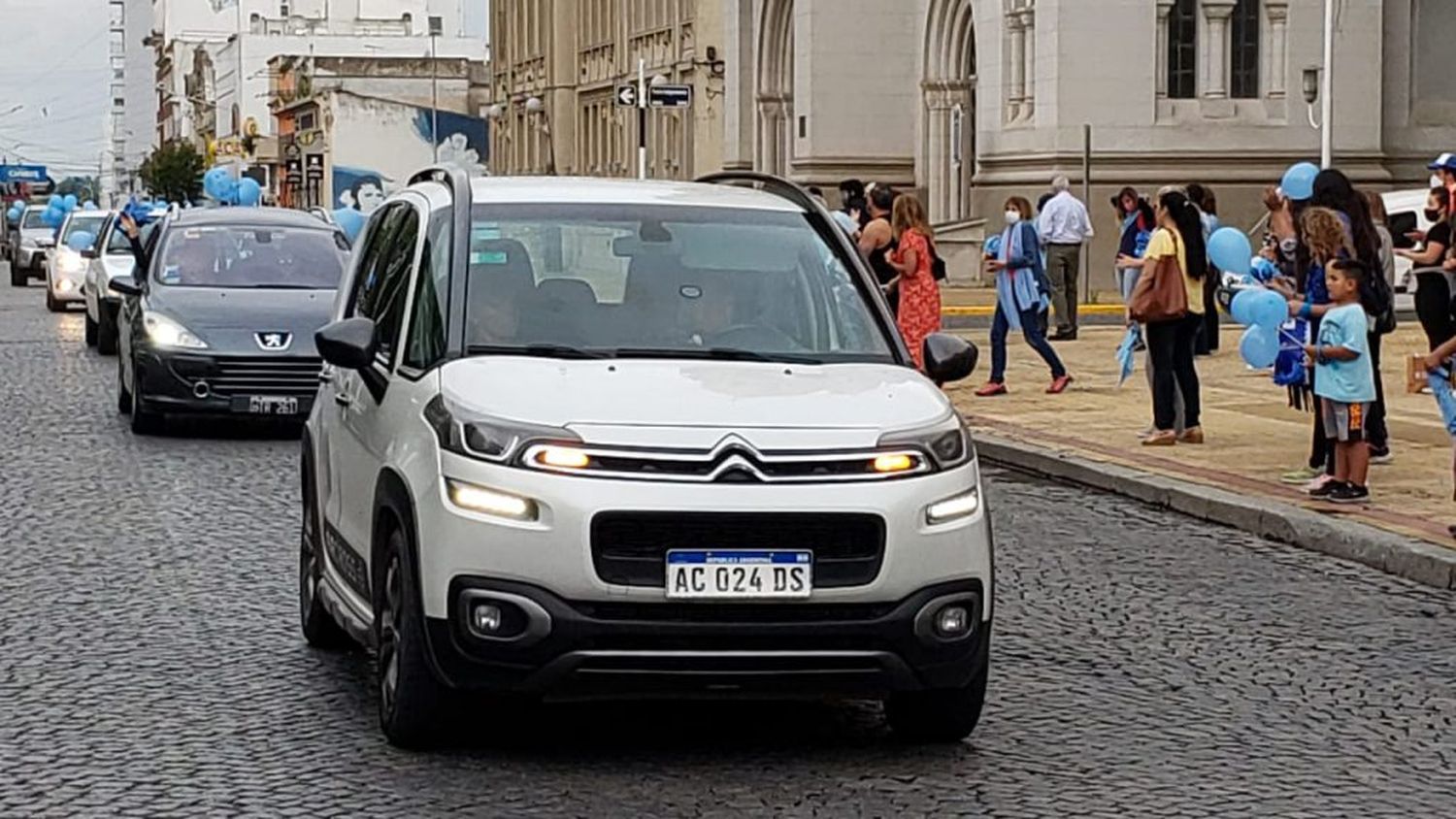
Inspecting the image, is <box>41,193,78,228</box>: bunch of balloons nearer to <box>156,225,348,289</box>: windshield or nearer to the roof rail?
<box>156,225,348,289</box>: windshield

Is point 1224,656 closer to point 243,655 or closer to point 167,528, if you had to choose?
point 243,655

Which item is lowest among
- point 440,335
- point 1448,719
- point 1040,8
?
point 1448,719

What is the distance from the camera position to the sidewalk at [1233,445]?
13.2 m

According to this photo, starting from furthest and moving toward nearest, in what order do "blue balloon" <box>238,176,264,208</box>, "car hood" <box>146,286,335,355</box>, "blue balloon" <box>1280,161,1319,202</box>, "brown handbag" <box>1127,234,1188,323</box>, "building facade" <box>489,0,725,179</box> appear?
1. "building facade" <box>489,0,725,179</box>
2. "blue balloon" <box>238,176,264,208</box>
3. "car hood" <box>146,286,335,355</box>
4. "brown handbag" <box>1127,234,1188,323</box>
5. "blue balloon" <box>1280,161,1319,202</box>

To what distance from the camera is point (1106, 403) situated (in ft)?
65.7

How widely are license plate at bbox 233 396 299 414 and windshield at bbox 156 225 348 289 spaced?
154cm

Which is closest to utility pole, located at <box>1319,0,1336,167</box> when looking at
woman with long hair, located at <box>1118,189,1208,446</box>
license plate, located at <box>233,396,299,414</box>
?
woman with long hair, located at <box>1118,189,1208,446</box>

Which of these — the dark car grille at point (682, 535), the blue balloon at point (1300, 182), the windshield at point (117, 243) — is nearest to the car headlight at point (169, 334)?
the blue balloon at point (1300, 182)

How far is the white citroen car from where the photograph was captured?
709 centimetres

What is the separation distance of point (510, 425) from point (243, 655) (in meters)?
2.61

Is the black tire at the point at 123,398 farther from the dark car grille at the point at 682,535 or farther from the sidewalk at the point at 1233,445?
the dark car grille at the point at 682,535

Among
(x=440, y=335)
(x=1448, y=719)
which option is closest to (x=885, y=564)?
(x=440, y=335)

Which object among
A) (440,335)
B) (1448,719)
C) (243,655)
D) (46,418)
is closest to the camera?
(440,335)

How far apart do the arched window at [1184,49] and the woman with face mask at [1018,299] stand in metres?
18.6
